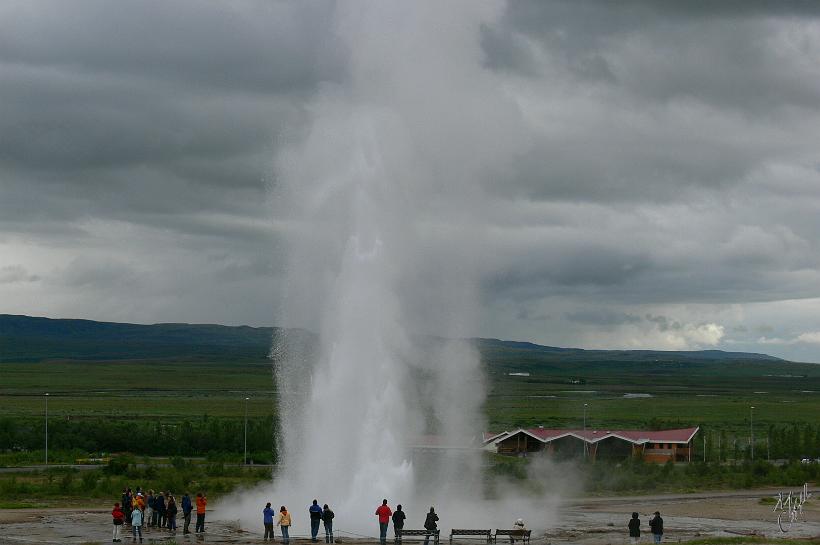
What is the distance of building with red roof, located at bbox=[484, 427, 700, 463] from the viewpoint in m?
79.1

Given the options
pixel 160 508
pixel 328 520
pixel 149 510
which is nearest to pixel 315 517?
pixel 328 520

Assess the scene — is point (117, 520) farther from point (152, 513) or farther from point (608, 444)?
point (608, 444)

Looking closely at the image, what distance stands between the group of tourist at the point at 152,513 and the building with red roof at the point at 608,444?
4318cm

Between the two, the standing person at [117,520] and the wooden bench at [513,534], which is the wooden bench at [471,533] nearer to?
the wooden bench at [513,534]

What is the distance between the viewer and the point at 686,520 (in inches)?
1682

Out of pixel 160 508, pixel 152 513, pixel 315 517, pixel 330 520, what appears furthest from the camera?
pixel 152 513

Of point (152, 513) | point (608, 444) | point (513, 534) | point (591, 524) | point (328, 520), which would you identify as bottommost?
point (591, 524)

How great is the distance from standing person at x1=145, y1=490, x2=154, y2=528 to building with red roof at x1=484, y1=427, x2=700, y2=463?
138 ft

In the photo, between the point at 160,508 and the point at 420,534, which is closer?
the point at 420,534

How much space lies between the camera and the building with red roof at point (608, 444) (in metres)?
79.1

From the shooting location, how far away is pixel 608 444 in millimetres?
79938

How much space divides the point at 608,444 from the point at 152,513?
46750 millimetres

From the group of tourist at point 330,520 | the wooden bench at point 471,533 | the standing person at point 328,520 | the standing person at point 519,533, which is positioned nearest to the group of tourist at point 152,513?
the group of tourist at point 330,520

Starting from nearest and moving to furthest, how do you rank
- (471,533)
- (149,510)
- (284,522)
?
(284,522) < (471,533) < (149,510)
